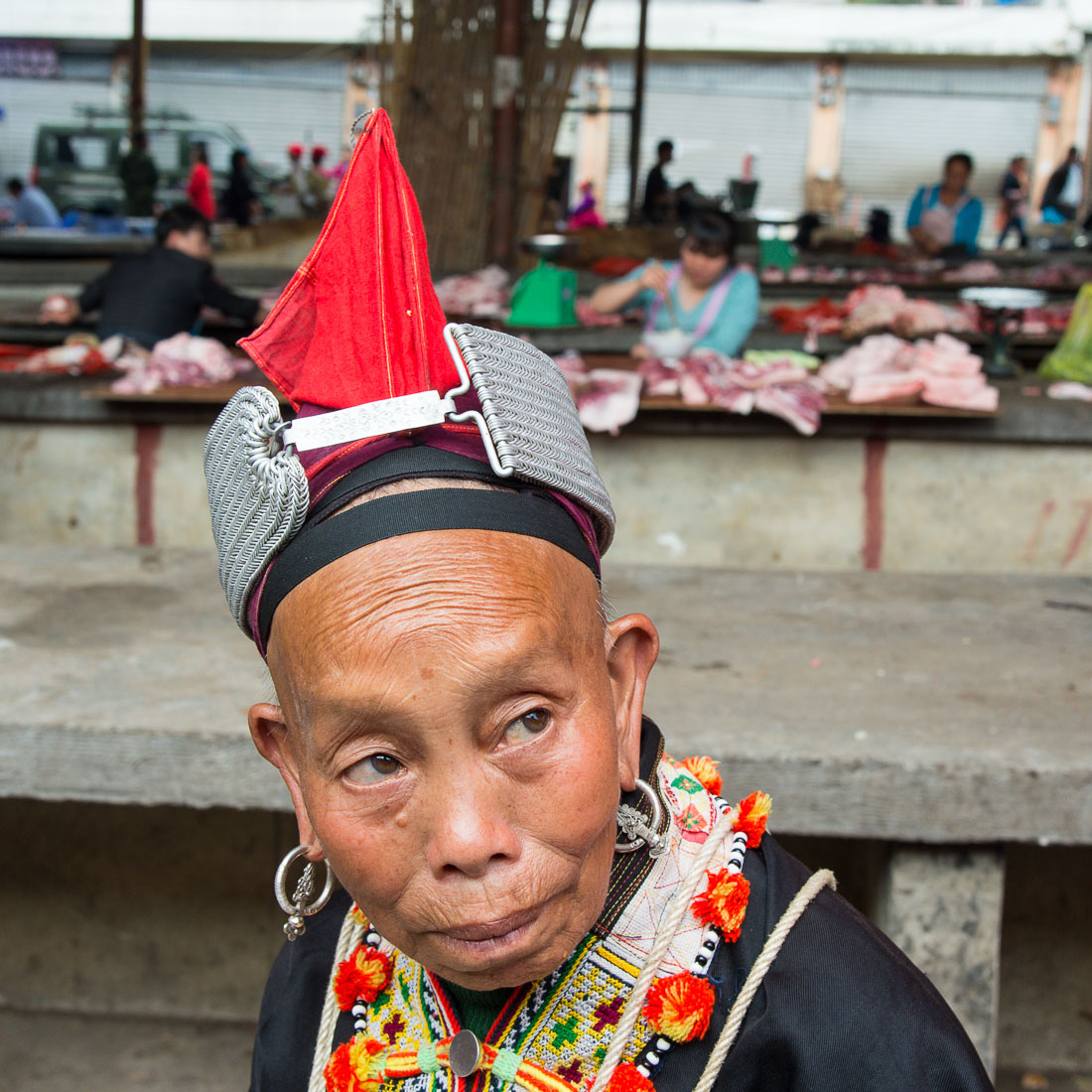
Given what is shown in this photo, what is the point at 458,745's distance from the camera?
3.71 feet

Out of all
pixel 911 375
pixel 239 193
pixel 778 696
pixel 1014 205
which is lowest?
pixel 778 696

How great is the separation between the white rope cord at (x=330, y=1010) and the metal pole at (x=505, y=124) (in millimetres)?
Answer: 7063

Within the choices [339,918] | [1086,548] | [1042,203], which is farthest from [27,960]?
[1042,203]

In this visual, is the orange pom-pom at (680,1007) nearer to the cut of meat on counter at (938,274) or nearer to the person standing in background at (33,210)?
the cut of meat on counter at (938,274)

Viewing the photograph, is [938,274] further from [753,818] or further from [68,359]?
[753,818]

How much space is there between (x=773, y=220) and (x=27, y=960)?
10478 millimetres

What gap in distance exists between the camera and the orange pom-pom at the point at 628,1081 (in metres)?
1.30

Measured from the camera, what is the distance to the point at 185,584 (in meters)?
3.81

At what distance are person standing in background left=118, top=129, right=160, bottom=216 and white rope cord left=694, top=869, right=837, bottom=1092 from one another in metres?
13.8

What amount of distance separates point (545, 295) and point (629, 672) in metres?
5.29

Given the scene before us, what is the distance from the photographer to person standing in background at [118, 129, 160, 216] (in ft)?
44.5

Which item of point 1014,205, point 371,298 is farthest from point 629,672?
point 1014,205

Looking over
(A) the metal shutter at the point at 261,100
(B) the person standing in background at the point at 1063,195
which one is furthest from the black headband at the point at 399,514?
(A) the metal shutter at the point at 261,100

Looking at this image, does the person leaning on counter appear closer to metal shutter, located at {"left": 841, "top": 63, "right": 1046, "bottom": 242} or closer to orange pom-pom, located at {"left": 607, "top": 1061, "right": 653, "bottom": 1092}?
orange pom-pom, located at {"left": 607, "top": 1061, "right": 653, "bottom": 1092}
